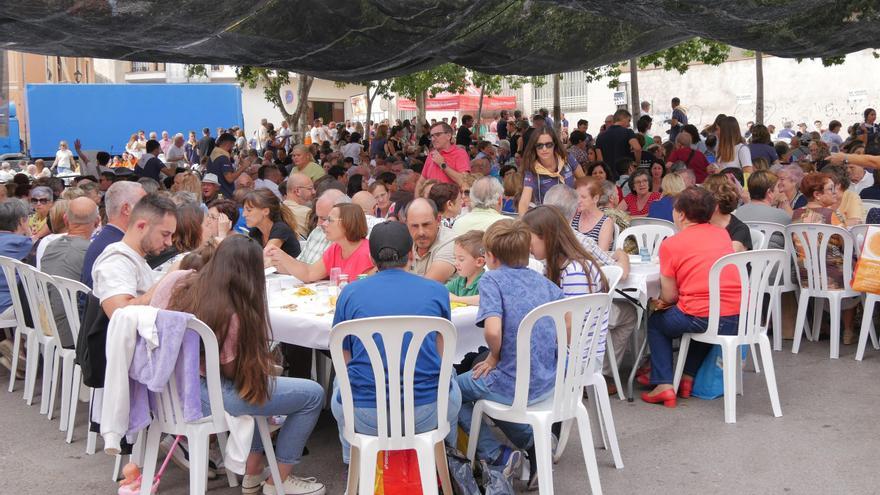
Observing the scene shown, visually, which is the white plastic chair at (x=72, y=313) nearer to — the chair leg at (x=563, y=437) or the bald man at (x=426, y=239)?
the bald man at (x=426, y=239)

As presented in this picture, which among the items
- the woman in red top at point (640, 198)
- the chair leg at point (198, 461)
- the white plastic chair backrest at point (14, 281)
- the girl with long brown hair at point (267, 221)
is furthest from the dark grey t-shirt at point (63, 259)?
the woman in red top at point (640, 198)

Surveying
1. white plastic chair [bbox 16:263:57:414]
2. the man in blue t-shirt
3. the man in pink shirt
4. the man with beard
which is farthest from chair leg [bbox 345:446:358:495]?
the man in blue t-shirt

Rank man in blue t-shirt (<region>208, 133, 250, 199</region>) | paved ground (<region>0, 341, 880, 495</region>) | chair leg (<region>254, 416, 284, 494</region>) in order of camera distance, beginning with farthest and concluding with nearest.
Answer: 1. man in blue t-shirt (<region>208, 133, 250, 199</region>)
2. paved ground (<region>0, 341, 880, 495</region>)
3. chair leg (<region>254, 416, 284, 494</region>)

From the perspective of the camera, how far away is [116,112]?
3023cm

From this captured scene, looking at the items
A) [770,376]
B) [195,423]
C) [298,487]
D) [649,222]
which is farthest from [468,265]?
[649,222]

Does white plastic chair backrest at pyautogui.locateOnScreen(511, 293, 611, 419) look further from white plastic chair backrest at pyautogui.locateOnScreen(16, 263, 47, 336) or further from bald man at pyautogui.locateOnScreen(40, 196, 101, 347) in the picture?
white plastic chair backrest at pyautogui.locateOnScreen(16, 263, 47, 336)

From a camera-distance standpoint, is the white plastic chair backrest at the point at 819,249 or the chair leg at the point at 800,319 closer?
the white plastic chair backrest at the point at 819,249

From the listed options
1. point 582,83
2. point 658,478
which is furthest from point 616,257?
point 582,83

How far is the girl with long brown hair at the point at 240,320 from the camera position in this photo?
367cm

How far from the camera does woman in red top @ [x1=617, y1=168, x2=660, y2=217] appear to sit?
8.33m

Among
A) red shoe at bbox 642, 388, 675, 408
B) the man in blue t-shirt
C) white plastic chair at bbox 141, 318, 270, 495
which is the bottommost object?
red shoe at bbox 642, 388, 675, 408

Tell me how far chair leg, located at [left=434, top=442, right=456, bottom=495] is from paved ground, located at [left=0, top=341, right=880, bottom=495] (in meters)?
0.69

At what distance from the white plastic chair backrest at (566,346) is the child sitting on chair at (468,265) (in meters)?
0.71

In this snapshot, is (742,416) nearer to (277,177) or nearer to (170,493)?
(170,493)
